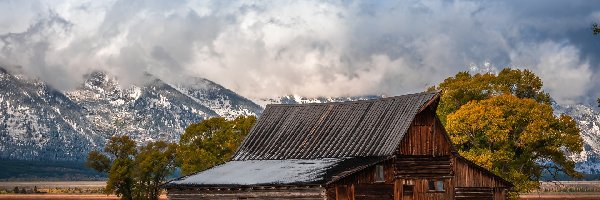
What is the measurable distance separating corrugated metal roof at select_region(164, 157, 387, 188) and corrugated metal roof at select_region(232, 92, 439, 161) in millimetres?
962

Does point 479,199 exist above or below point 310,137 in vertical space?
below

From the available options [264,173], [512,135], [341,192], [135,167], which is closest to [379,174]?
[341,192]

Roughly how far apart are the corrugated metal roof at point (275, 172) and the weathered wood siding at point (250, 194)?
1.63 ft

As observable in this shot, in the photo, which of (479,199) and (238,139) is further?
(238,139)

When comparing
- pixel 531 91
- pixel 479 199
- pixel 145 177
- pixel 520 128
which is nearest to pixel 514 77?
pixel 531 91

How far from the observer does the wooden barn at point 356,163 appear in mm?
48031

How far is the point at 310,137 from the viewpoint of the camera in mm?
55812

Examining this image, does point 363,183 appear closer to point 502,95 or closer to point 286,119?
point 286,119

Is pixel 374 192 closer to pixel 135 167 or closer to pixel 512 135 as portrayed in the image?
pixel 512 135

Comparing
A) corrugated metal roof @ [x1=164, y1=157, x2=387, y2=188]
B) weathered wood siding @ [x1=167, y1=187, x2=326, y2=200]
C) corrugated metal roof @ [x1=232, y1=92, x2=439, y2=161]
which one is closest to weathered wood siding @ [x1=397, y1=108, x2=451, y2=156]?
corrugated metal roof @ [x1=232, y1=92, x2=439, y2=161]

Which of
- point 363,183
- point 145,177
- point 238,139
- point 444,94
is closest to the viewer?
point 363,183

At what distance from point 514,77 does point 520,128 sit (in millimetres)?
7916

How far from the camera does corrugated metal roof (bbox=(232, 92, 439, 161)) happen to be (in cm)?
5197

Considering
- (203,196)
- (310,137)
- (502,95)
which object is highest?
(502,95)
